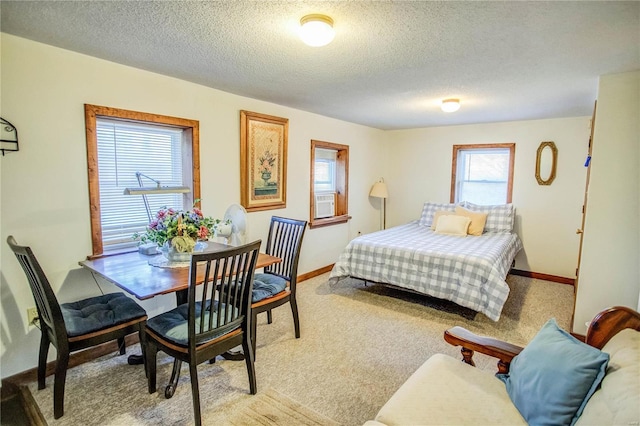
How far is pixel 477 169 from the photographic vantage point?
5.17m

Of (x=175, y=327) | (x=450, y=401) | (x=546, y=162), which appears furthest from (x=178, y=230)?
(x=546, y=162)

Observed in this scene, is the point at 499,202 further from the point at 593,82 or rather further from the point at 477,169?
the point at 593,82

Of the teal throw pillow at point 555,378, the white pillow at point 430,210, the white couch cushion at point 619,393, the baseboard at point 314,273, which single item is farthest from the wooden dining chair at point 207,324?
the white pillow at point 430,210

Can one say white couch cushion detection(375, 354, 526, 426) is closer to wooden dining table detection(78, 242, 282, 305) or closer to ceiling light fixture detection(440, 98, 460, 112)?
wooden dining table detection(78, 242, 282, 305)

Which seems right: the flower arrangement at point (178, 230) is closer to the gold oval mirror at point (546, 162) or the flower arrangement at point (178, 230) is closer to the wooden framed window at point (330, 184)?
the wooden framed window at point (330, 184)

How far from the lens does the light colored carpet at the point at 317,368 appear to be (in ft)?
6.51

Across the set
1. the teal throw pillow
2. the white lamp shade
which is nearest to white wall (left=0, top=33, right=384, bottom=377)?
the teal throw pillow

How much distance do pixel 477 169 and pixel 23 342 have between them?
5.46 metres

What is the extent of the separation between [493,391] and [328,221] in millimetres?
3352

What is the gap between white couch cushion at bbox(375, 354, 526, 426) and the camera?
132 cm

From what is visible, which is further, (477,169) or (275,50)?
(477,169)

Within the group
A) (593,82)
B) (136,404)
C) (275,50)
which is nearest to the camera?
(136,404)

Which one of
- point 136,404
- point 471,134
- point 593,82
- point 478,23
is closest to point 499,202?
point 471,134

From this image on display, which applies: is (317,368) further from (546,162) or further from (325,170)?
(546,162)
